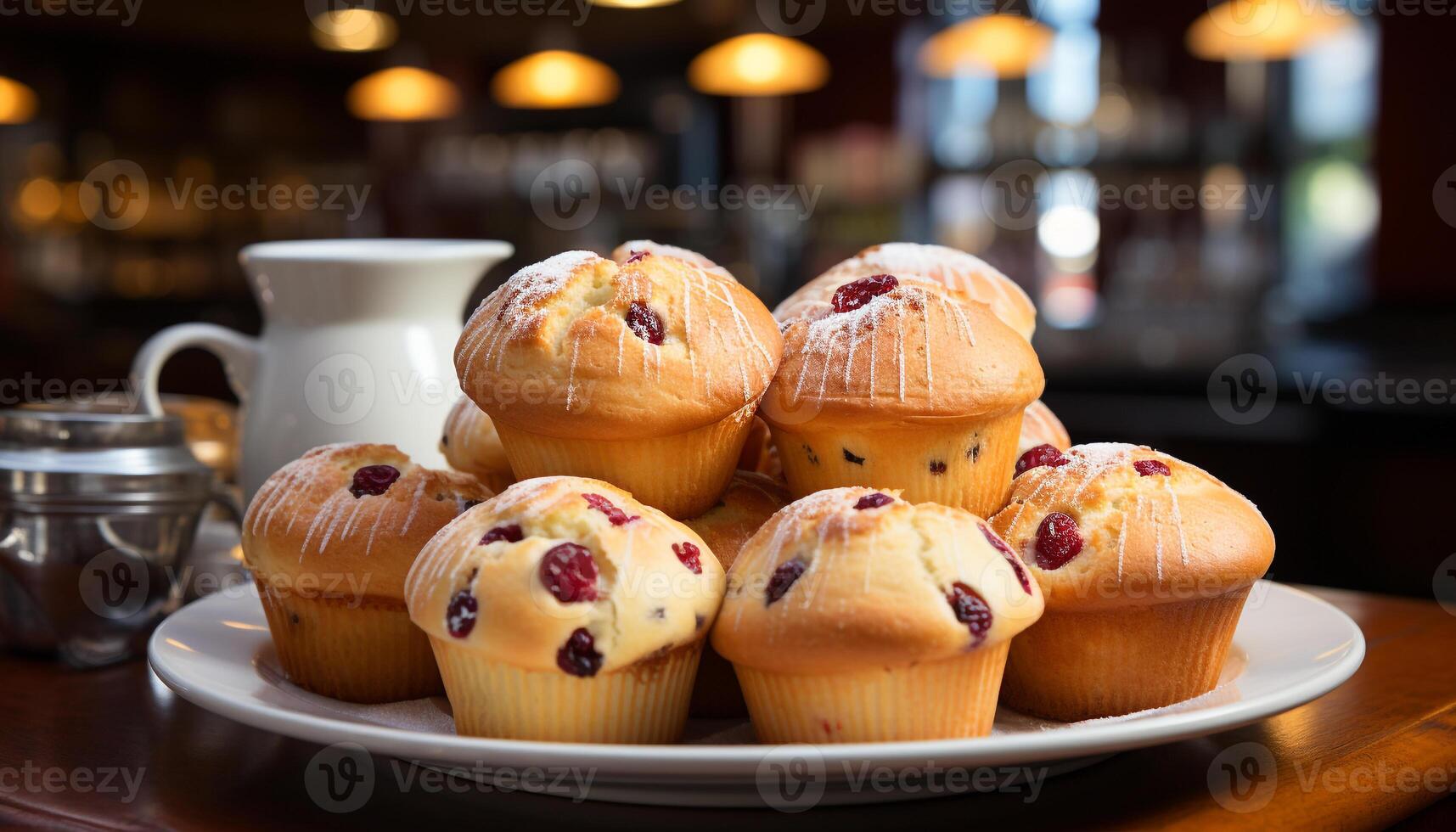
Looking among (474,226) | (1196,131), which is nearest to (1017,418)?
(1196,131)

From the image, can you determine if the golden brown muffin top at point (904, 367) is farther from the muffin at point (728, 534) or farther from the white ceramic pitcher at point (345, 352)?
the white ceramic pitcher at point (345, 352)

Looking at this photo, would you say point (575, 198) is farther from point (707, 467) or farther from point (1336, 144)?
point (707, 467)

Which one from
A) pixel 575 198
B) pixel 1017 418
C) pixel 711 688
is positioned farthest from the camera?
pixel 575 198

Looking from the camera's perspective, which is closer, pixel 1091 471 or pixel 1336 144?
pixel 1091 471

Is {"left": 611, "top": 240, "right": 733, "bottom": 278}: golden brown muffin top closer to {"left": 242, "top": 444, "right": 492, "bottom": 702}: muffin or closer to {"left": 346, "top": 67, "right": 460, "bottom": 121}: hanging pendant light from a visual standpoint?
{"left": 242, "top": 444, "right": 492, "bottom": 702}: muffin

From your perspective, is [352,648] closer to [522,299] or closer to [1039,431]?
[522,299]

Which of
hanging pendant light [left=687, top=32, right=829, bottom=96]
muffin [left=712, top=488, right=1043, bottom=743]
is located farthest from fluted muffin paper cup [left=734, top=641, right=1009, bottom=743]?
hanging pendant light [left=687, top=32, right=829, bottom=96]
